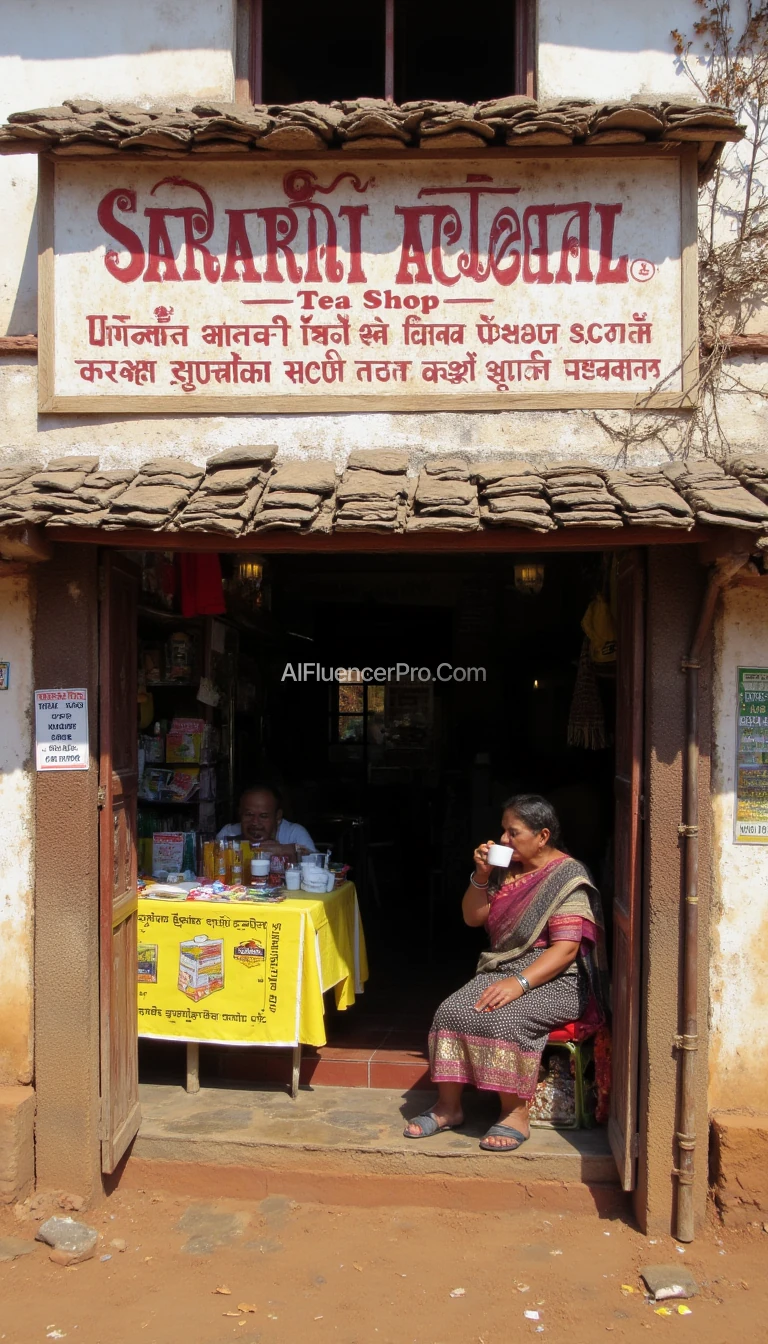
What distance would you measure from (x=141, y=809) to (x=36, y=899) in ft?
6.96

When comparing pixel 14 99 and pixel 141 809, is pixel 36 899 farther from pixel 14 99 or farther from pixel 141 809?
pixel 14 99

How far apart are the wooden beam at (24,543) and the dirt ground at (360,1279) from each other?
111 inches

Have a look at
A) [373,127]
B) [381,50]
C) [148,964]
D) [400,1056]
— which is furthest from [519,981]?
[381,50]

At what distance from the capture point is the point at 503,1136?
460 cm

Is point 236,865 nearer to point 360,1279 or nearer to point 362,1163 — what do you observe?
point 362,1163

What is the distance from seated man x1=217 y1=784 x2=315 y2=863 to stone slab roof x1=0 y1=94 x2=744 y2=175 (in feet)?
11.4

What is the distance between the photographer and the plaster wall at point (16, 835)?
4.64 metres

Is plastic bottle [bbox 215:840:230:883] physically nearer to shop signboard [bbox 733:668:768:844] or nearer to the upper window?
shop signboard [bbox 733:668:768:844]

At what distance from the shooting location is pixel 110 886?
4590 mm

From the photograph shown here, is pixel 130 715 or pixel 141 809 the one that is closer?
pixel 130 715

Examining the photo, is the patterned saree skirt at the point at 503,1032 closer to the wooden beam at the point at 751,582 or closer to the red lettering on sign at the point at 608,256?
the wooden beam at the point at 751,582

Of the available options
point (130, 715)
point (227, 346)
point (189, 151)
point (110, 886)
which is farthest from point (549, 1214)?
point (189, 151)

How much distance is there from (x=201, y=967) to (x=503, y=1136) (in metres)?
1.69

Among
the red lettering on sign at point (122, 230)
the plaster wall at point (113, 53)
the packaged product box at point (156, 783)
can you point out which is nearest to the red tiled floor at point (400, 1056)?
the packaged product box at point (156, 783)
